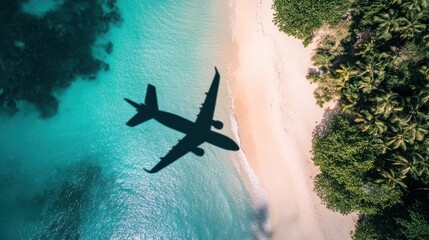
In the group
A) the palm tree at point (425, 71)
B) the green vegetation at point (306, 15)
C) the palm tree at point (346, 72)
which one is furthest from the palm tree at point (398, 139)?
the green vegetation at point (306, 15)

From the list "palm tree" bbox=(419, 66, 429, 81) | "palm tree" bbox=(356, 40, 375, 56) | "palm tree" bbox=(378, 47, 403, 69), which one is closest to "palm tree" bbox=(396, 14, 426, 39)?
"palm tree" bbox=(378, 47, 403, 69)

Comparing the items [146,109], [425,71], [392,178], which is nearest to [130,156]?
[146,109]

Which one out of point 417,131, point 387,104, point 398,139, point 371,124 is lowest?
point 398,139

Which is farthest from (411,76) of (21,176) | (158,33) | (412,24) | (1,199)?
(1,199)

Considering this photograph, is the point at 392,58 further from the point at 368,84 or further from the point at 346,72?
the point at 346,72

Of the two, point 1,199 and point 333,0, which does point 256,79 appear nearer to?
point 333,0

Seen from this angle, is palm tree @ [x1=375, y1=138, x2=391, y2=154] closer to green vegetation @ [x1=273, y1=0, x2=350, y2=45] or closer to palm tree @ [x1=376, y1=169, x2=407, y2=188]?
palm tree @ [x1=376, y1=169, x2=407, y2=188]
